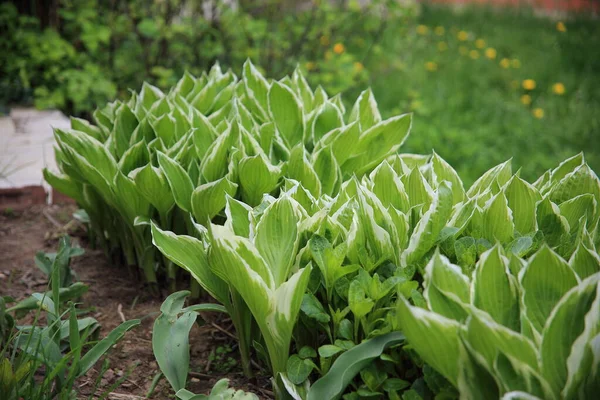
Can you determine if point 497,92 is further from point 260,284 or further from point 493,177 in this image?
point 260,284

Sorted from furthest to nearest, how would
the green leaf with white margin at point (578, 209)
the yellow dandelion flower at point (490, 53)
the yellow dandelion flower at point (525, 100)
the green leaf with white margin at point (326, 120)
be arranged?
the yellow dandelion flower at point (490, 53) < the yellow dandelion flower at point (525, 100) < the green leaf with white margin at point (326, 120) < the green leaf with white margin at point (578, 209)

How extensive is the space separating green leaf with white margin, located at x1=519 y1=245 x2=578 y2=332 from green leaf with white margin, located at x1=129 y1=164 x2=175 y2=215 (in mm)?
1173

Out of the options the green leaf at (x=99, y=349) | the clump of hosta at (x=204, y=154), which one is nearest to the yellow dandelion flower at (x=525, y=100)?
the clump of hosta at (x=204, y=154)

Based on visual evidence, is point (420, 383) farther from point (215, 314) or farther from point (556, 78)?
point (556, 78)

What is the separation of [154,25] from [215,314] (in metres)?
2.41

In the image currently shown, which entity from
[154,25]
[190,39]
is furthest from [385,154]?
[190,39]

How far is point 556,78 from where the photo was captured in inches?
236

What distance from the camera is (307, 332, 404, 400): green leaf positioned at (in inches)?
61.2

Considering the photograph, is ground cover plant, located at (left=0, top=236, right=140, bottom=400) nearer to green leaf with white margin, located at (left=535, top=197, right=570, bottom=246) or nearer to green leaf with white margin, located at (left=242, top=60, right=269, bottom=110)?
green leaf with white margin, located at (left=242, top=60, right=269, bottom=110)

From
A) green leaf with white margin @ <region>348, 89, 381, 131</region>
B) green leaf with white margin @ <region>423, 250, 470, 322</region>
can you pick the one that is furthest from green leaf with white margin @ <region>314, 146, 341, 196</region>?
green leaf with white margin @ <region>423, 250, 470, 322</region>

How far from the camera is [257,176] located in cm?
212

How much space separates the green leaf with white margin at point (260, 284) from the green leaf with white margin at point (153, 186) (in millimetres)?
535

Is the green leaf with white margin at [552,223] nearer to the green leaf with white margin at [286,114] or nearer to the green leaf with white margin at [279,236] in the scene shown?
the green leaf with white margin at [279,236]

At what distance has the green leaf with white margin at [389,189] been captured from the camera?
1920 mm
